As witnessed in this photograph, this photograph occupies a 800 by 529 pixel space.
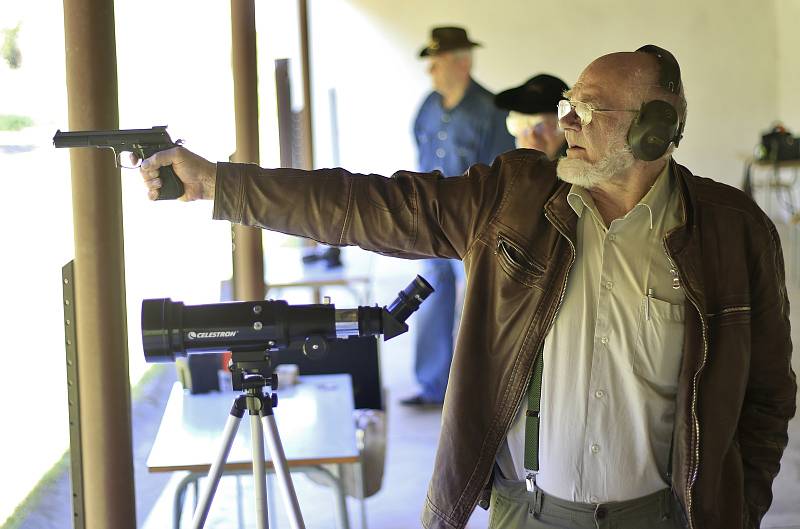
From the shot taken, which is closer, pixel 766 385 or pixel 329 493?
pixel 766 385

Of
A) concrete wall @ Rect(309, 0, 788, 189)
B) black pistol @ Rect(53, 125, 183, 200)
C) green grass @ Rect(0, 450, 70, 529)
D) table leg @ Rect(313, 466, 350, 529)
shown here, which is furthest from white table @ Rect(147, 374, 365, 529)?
concrete wall @ Rect(309, 0, 788, 189)

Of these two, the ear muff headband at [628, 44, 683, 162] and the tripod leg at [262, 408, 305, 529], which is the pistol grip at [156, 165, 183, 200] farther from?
the ear muff headband at [628, 44, 683, 162]

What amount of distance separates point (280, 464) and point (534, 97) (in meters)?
1.88

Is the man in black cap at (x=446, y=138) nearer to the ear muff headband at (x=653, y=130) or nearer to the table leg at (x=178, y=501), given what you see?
the table leg at (x=178, y=501)

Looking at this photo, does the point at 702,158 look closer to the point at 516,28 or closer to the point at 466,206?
the point at 516,28

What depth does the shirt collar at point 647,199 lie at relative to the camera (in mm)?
1731

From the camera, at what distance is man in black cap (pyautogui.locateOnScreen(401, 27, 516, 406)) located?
181 inches

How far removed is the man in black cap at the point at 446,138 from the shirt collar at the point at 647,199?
2.65 meters

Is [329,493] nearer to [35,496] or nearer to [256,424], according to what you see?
[35,496]

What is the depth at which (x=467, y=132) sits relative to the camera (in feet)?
15.2

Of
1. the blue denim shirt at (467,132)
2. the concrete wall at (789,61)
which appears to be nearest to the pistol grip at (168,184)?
the blue denim shirt at (467,132)

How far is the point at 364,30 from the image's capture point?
9.90m

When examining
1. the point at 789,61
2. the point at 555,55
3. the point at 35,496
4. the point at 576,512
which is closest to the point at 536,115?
the point at 576,512

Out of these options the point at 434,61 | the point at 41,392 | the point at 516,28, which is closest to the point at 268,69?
the point at 434,61
